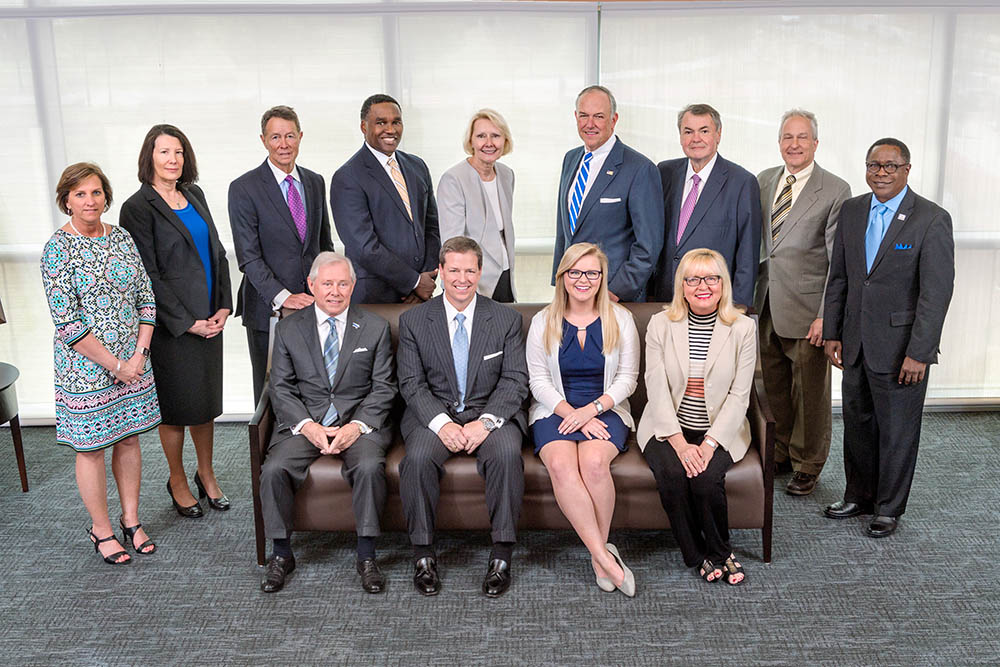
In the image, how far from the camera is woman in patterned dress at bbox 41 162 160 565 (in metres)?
3.70

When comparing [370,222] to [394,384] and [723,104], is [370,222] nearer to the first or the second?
[394,384]

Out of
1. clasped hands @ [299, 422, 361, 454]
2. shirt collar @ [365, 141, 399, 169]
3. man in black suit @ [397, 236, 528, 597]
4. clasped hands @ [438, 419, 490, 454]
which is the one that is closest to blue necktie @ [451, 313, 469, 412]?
man in black suit @ [397, 236, 528, 597]

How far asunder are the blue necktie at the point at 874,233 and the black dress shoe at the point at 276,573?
2.71m

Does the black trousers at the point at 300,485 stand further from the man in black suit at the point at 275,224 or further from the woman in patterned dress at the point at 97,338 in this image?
the man in black suit at the point at 275,224

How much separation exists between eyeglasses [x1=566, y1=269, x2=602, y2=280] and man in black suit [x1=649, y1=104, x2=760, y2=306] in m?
0.74

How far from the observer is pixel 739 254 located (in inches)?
172

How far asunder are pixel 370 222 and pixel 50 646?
225 centimetres

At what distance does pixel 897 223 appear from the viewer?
3.89m

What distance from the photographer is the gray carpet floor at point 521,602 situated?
3.22m

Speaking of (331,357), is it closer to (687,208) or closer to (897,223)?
(687,208)

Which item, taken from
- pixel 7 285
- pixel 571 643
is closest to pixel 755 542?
pixel 571 643

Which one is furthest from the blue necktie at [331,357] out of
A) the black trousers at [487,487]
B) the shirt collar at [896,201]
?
the shirt collar at [896,201]

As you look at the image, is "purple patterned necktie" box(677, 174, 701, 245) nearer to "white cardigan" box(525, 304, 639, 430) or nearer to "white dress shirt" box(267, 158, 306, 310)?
"white cardigan" box(525, 304, 639, 430)

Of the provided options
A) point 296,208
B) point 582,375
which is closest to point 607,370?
point 582,375
